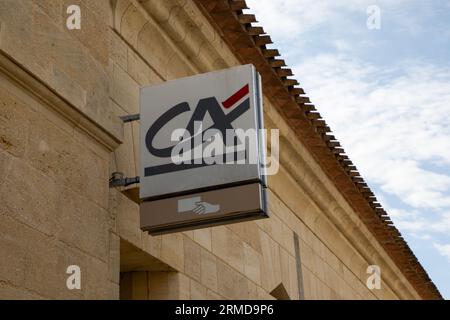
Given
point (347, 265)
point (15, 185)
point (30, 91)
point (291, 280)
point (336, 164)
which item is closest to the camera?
point (15, 185)

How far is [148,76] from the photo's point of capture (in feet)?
25.0

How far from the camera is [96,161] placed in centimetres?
612

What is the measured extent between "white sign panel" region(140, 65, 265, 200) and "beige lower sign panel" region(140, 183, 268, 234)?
46mm

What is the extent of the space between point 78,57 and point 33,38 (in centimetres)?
54

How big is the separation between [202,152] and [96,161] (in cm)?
72

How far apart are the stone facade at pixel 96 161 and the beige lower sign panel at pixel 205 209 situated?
1.07 feet

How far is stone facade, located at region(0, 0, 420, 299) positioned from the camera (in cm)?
525

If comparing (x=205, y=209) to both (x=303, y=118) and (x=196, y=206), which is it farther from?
(x=303, y=118)

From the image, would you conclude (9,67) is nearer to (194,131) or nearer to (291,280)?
(194,131)

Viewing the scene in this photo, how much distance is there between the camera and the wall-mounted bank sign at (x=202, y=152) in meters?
6.05

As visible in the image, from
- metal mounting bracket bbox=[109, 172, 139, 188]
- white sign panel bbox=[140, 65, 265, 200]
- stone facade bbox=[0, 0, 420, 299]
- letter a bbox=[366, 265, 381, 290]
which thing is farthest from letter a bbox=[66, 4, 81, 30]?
letter a bbox=[366, 265, 381, 290]

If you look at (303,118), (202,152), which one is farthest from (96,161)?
(303,118)

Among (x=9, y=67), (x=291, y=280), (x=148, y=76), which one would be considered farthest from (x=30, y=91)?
(x=291, y=280)

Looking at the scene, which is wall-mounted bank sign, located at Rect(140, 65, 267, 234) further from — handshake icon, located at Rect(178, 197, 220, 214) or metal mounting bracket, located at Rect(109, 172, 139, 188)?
metal mounting bracket, located at Rect(109, 172, 139, 188)
